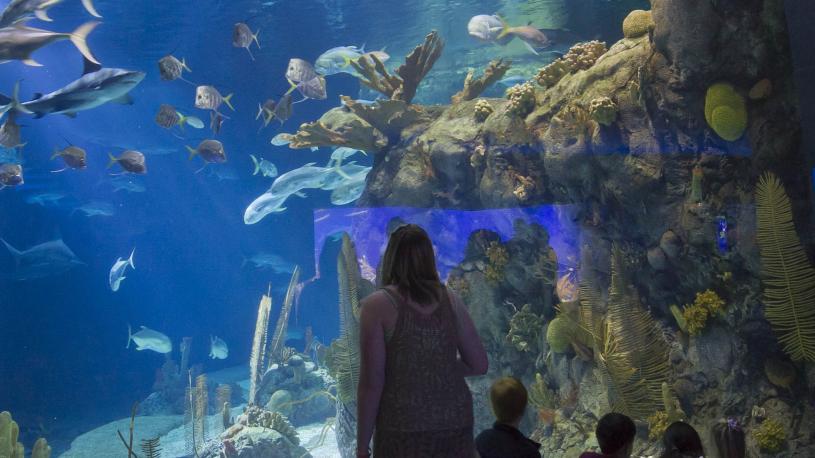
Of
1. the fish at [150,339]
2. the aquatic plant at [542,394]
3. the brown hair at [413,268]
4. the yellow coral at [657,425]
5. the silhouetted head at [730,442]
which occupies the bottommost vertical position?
the fish at [150,339]

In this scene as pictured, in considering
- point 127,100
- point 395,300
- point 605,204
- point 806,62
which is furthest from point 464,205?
point 395,300

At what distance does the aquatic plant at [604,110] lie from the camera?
4809 millimetres

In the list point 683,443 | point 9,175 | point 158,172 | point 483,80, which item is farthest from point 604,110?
point 158,172

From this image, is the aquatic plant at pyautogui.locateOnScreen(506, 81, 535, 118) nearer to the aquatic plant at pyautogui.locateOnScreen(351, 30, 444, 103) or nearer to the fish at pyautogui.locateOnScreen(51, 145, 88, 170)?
the aquatic plant at pyautogui.locateOnScreen(351, 30, 444, 103)

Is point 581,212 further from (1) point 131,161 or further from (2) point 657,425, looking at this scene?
(1) point 131,161

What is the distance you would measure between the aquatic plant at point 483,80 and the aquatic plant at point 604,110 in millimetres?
2935

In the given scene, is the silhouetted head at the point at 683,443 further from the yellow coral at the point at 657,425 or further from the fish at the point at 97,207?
the fish at the point at 97,207

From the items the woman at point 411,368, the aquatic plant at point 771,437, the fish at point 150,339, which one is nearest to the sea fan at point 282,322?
the fish at point 150,339

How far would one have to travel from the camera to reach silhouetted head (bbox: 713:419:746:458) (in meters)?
3.28

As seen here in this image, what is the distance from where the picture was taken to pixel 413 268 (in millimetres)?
2229

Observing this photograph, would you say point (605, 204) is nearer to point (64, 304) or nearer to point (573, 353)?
point (573, 353)

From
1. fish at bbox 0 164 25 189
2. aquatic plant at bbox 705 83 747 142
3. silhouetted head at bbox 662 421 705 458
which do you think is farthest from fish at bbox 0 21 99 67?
silhouetted head at bbox 662 421 705 458

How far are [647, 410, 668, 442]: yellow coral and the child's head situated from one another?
2.57m

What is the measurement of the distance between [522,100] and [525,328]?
2.62 metres
